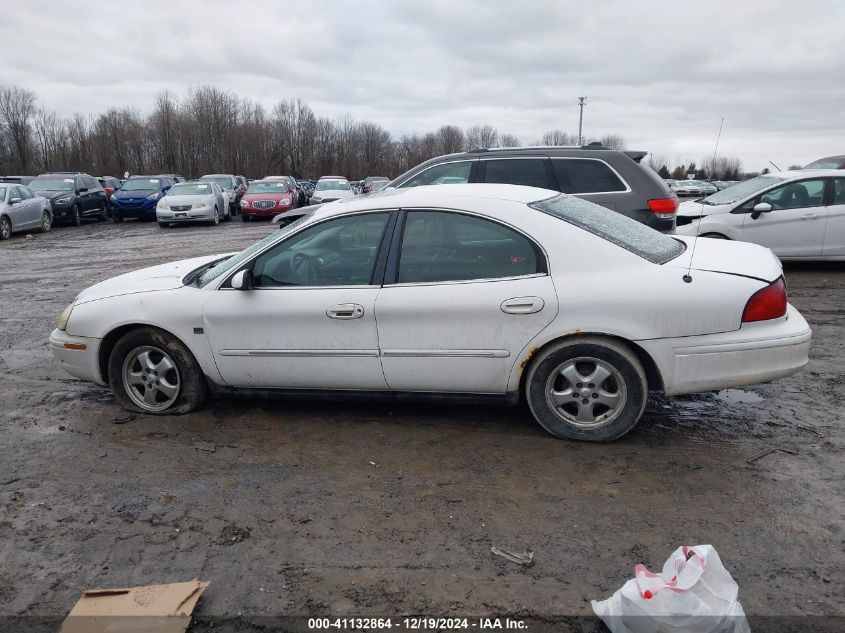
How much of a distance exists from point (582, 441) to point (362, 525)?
156 cm

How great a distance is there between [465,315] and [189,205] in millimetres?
20121

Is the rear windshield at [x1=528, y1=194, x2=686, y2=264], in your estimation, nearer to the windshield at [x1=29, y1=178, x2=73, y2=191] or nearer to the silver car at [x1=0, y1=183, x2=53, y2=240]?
the silver car at [x1=0, y1=183, x2=53, y2=240]

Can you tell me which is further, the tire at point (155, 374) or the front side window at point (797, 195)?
the front side window at point (797, 195)

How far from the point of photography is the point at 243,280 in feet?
14.8

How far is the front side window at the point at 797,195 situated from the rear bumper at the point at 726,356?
729cm

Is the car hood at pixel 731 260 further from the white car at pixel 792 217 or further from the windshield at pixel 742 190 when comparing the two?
the windshield at pixel 742 190

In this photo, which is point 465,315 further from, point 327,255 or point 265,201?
point 265,201

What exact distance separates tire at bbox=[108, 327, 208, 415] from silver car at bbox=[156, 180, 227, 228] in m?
18.6

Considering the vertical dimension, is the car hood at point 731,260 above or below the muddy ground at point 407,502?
above

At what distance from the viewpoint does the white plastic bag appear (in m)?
2.42

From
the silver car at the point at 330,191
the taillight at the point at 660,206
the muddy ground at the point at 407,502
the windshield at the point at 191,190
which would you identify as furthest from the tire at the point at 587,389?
the windshield at the point at 191,190

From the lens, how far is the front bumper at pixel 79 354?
16.0 feet

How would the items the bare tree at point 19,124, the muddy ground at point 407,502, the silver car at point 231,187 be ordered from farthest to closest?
the bare tree at point 19,124 → the silver car at point 231,187 → the muddy ground at point 407,502

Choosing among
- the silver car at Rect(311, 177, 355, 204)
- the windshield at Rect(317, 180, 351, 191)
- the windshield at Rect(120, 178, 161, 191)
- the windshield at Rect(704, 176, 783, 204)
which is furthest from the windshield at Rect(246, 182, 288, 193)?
the windshield at Rect(704, 176, 783, 204)
